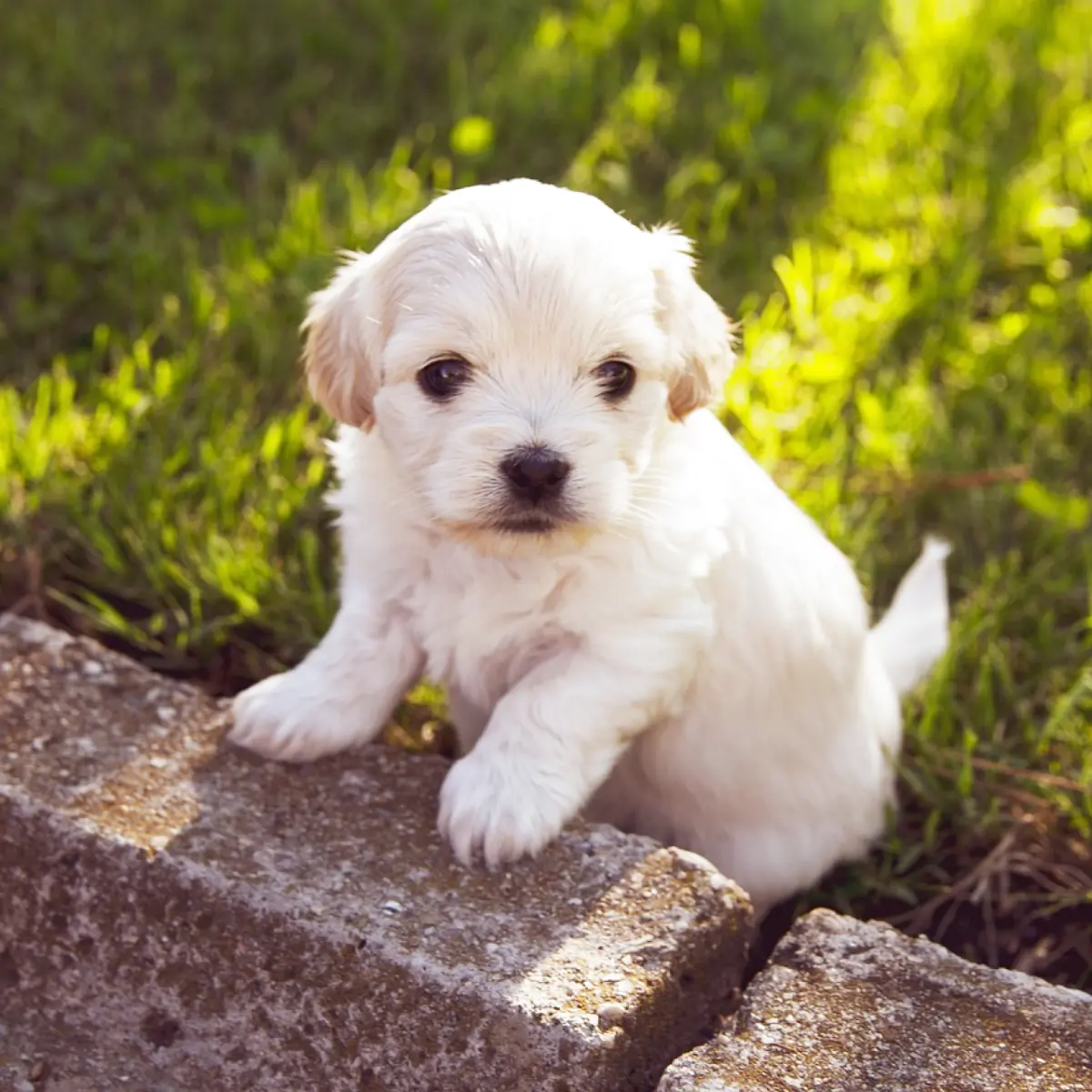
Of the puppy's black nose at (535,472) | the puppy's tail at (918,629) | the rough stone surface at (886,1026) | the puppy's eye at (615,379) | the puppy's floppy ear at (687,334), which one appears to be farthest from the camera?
the puppy's tail at (918,629)

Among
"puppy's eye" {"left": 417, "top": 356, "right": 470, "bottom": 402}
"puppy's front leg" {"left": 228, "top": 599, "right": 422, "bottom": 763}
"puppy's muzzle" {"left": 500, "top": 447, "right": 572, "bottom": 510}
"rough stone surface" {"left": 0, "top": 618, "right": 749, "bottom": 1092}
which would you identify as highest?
"puppy's eye" {"left": 417, "top": 356, "right": 470, "bottom": 402}

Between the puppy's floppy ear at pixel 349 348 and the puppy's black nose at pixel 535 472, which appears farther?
the puppy's floppy ear at pixel 349 348

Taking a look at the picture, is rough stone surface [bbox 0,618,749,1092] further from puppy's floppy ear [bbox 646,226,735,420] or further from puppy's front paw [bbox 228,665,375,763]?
puppy's floppy ear [bbox 646,226,735,420]

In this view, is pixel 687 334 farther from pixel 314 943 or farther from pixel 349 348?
pixel 314 943

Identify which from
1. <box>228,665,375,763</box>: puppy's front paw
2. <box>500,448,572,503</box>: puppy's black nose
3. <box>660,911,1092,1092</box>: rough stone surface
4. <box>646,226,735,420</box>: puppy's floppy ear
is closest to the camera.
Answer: <box>660,911,1092,1092</box>: rough stone surface

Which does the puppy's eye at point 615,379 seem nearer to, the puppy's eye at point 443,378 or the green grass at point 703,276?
the puppy's eye at point 443,378

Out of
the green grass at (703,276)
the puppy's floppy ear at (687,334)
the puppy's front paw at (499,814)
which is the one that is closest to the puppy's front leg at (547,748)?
the puppy's front paw at (499,814)

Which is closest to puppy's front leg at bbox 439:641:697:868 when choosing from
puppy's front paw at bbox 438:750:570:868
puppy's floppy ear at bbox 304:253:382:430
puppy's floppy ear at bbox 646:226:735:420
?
puppy's front paw at bbox 438:750:570:868
